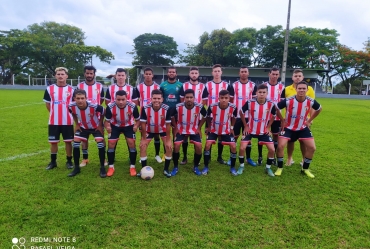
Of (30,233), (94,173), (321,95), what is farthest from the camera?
(321,95)

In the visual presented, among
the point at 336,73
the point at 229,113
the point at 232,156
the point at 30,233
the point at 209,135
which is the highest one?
the point at 336,73

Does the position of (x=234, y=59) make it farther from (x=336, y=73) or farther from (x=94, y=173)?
(x=94, y=173)

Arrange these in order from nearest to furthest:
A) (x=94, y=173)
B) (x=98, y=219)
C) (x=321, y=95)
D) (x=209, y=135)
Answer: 1. (x=98, y=219)
2. (x=94, y=173)
3. (x=209, y=135)
4. (x=321, y=95)

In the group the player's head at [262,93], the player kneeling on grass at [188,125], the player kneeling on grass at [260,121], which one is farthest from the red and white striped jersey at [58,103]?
the player's head at [262,93]

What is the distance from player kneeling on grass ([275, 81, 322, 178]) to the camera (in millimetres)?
4305

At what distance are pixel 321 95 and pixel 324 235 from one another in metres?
31.1

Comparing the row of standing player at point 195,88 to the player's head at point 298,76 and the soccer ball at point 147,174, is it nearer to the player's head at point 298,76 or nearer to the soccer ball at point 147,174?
the player's head at point 298,76

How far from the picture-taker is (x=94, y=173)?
14.0 ft

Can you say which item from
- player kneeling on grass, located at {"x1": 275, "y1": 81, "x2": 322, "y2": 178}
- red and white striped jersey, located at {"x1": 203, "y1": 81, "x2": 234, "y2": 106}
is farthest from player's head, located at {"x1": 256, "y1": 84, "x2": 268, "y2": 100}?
red and white striped jersey, located at {"x1": 203, "y1": 81, "x2": 234, "y2": 106}

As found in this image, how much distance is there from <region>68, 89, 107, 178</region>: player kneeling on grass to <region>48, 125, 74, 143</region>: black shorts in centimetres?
28

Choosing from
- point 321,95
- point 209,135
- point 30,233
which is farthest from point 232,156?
point 321,95

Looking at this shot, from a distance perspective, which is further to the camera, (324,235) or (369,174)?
(369,174)

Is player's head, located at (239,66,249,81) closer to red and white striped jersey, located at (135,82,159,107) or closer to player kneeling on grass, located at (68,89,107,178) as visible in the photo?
red and white striped jersey, located at (135,82,159,107)

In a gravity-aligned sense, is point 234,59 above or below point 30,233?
above
